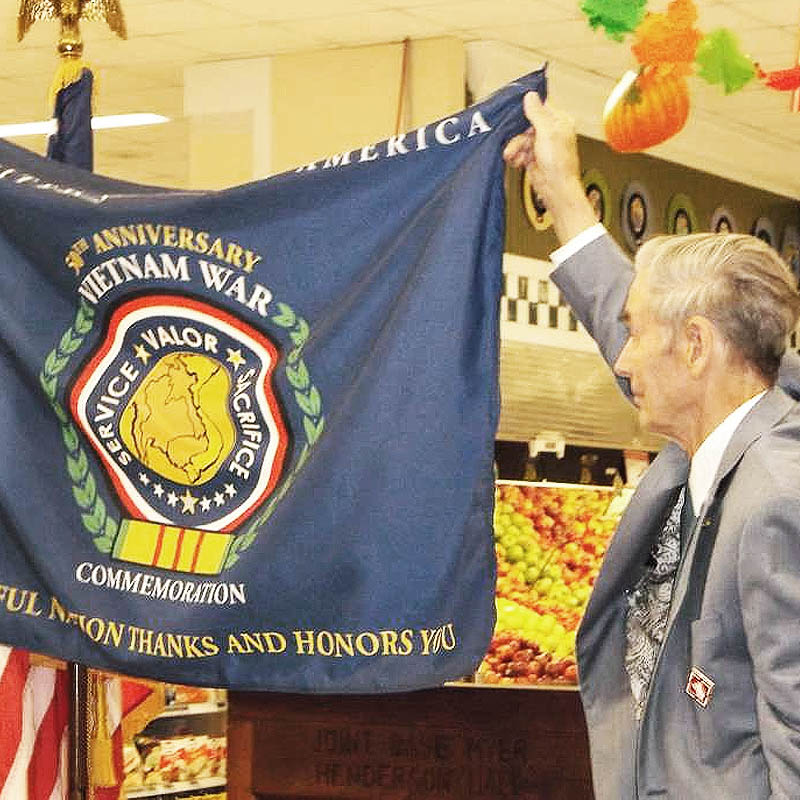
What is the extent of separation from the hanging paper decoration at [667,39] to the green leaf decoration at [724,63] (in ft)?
0.61

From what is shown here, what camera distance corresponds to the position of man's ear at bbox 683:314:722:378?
8.82ft

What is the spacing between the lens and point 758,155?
11055 mm

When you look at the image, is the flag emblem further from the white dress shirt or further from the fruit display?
the fruit display

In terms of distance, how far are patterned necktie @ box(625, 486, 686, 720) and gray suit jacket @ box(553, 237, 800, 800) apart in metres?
0.02

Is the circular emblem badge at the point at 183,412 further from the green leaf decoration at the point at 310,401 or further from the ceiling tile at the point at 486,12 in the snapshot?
the ceiling tile at the point at 486,12

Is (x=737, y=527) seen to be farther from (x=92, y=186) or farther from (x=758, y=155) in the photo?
(x=758, y=155)

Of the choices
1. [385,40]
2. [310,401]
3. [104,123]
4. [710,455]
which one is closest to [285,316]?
[310,401]

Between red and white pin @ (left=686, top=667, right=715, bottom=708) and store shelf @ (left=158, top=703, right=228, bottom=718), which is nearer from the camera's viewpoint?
red and white pin @ (left=686, top=667, right=715, bottom=708)

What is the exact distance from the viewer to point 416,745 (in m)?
4.44

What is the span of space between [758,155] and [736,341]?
866cm

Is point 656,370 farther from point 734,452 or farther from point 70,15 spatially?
point 70,15

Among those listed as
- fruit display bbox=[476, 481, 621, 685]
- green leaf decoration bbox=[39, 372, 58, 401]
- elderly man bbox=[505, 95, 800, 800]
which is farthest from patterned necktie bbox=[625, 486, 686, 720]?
fruit display bbox=[476, 481, 621, 685]

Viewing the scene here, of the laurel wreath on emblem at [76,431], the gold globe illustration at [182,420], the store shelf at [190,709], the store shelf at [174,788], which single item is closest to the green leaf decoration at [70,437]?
the laurel wreath on emblem at [76,431]

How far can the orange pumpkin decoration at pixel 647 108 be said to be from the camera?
3.33 metres
